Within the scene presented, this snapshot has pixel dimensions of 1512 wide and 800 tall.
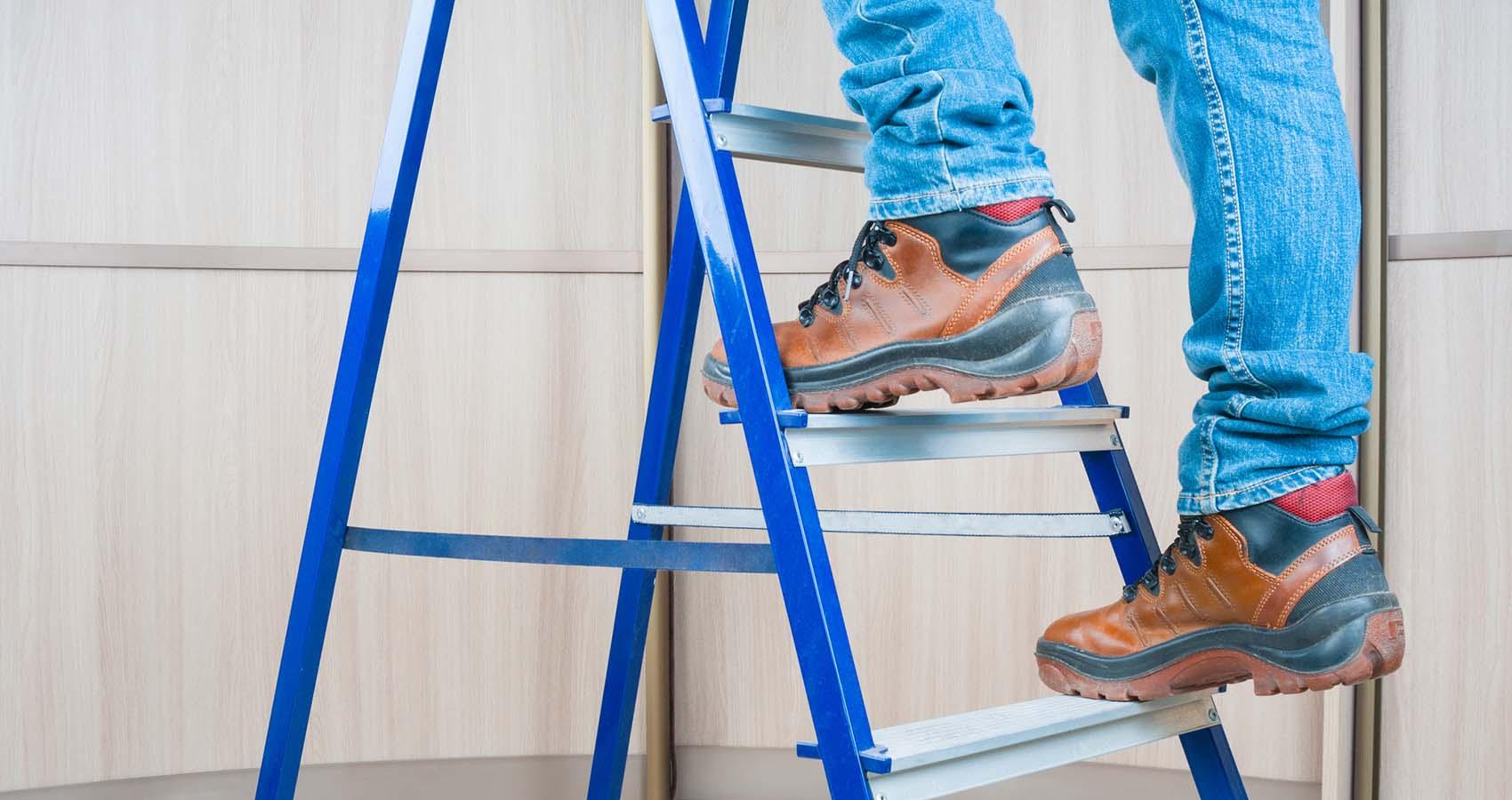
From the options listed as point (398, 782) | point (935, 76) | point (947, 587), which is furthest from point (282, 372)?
point (935, 76)

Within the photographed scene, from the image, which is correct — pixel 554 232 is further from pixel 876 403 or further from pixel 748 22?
pixel 876 403

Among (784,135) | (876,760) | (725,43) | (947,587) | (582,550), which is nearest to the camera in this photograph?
(876,760)

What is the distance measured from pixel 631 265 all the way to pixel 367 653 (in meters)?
0.70

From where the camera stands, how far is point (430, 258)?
6.21 feet

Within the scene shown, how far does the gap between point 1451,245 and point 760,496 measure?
1169mm

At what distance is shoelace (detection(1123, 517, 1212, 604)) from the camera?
0.92 metres

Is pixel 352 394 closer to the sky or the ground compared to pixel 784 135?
closer to the ground

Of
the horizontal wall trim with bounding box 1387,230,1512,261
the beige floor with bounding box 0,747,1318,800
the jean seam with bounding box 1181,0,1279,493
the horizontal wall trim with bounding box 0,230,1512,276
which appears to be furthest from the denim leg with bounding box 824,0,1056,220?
the beige floor with bounding box 0,747,1318,800

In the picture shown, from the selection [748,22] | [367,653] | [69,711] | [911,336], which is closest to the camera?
A: [911,336]

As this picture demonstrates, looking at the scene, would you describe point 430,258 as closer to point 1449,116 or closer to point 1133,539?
point 1133,539

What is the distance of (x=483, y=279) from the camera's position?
191 cm

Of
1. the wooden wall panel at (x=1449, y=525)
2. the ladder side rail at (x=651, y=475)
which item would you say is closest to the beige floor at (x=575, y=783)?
the wooden wall panel at (x=1449, y=525)

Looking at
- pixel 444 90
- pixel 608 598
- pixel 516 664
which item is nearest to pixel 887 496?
pixel 608 598

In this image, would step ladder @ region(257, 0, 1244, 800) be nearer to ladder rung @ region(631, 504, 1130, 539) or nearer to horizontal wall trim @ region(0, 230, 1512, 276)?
ladder rung @ region(631, 504, 1130, 539)
